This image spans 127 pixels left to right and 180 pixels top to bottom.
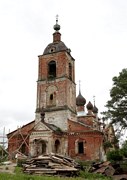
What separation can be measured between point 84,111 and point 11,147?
15.5m

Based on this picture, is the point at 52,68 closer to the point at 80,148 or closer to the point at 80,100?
the point at 80,100

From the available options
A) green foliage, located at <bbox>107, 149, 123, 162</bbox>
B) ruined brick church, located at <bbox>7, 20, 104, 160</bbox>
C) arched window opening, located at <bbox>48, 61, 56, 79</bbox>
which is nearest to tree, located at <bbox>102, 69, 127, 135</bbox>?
green foliage, located at <bbox>107, 149, 123, 162</bbox>

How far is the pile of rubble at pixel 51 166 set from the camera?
17922mm

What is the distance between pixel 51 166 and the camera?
1839 cm

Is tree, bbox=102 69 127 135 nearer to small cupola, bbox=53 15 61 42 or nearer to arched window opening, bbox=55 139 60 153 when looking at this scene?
arched window opening, bbox=55 139 60 153

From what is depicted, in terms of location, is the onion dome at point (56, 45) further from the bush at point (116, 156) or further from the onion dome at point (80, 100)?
the bush at point (116, 156)

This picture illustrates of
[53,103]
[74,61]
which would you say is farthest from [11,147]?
[74,61]

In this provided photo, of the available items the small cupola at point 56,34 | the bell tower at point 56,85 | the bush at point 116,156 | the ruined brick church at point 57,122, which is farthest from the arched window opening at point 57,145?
the small cupola at point 56,34

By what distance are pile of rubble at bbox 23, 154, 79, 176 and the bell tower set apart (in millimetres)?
17353

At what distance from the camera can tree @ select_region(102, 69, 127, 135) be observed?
93.2 feet

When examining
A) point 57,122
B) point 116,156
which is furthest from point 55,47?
point 116,156

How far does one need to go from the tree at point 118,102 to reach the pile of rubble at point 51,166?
9.45 meters

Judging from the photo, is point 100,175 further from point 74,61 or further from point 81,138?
point 74,61

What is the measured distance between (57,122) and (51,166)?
1927 centimetres
